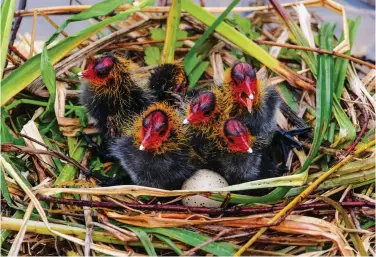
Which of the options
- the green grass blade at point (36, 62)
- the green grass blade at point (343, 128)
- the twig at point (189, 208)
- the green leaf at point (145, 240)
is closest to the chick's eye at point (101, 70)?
the green grass blade at point (36, 62)

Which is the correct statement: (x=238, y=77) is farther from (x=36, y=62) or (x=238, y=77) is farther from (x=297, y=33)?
(x=36, y=62)

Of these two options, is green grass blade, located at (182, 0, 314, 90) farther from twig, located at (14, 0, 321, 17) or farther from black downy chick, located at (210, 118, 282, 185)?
black downy chick, located at (210, 118, 282, 185)

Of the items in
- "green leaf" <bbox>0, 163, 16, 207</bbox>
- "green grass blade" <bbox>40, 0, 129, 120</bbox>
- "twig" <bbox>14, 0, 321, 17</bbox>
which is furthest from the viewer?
"twig" <bbox>14, 0, 321, 17</bbox>

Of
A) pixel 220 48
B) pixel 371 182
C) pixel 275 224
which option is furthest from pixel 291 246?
pixel 220 48

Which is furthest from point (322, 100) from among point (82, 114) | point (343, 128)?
point (82, 114)

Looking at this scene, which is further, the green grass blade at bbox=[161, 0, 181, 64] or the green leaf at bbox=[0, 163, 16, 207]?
the green grass blade at bbox=[161, 0, 181, 64]

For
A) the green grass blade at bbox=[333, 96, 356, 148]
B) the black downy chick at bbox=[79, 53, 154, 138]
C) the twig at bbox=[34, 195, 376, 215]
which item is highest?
the black downy chick at bbox=[79, 53, 154, 138]

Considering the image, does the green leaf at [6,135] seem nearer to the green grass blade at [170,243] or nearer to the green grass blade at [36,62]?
the green grass blade at [36,62]

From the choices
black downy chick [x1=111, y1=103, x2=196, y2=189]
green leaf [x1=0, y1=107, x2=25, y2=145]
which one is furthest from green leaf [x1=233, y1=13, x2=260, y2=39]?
green leaf [x1=0, y1=107, x2=25, y2=145]
